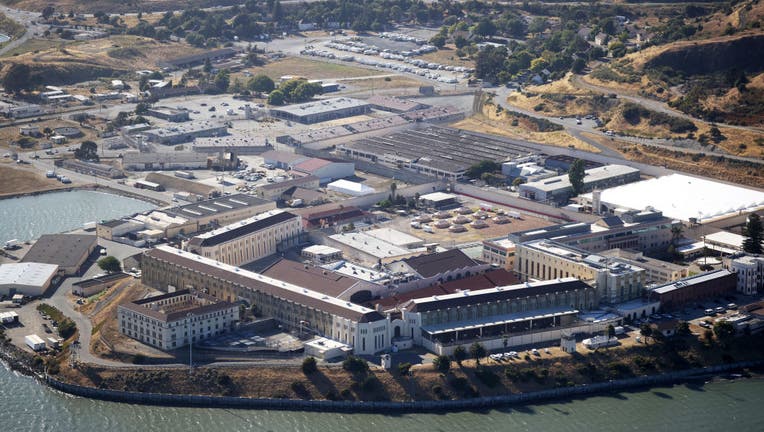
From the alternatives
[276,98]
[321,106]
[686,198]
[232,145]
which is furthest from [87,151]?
[686,198]

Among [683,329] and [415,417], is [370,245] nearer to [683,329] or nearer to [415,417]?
[683,329]

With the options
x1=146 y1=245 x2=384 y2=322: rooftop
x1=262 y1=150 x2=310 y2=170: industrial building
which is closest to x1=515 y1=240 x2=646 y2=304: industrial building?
x1=146 y1=245 x2=384 y2=322: rooftop

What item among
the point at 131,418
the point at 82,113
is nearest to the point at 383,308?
the point at 131,418

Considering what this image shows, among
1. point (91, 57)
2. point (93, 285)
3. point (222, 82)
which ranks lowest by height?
point (93, 285)

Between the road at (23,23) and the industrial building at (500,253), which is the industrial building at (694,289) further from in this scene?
the road at (23,23)

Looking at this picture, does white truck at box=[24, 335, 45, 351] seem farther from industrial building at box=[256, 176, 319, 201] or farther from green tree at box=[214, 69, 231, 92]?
green tree at box=[214, 69, 231, 92]

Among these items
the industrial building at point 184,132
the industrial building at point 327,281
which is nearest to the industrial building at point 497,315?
the industrial building at point 327,281
